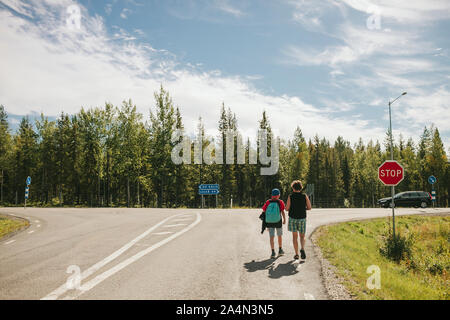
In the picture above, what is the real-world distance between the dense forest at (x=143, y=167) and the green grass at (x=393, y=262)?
16.0 metres

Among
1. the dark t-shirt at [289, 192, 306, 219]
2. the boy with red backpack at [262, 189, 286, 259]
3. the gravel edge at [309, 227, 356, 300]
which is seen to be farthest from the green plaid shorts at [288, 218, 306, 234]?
the gravel edge at [309, 227, 356, 300]

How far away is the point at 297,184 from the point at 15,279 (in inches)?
263

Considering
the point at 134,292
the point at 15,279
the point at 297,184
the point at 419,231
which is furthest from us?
the point at 419,231

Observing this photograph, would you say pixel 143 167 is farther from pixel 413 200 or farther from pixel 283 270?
pixel 283 270

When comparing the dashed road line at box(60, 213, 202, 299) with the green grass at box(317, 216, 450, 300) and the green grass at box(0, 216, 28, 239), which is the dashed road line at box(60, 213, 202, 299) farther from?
the green grass at box(0, 216, 28, 239)

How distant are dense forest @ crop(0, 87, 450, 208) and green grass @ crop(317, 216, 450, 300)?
Result: 52.6ft

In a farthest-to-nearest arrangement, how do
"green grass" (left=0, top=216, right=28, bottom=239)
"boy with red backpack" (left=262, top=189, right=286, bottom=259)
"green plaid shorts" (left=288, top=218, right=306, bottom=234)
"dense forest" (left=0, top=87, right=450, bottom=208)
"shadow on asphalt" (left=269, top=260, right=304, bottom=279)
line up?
"dense forest" (left=0, top=87, right=450, bottom=208) < "green grass" (left=0, top=216, right=28, bottom=239) < "boy with red backpack" (left=262, top=189, right=286, bottom=259) < "green plaid shorts" (left=288, top=218, right=306, bottom=234) < "shadow on asphalt" (left=269, top=260, right=304, bottom=279)

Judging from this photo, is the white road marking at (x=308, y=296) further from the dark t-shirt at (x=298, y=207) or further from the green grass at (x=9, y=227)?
the green grass at (x=9, y=227)

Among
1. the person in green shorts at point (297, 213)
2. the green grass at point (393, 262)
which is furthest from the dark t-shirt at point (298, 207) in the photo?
the green grass at point (393, 262)

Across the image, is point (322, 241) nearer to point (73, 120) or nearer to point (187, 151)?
point (187, 151)

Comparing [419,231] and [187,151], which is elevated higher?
[187,151]

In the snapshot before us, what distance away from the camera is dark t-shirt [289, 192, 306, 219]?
25.8ft

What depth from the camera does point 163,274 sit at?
610cm
